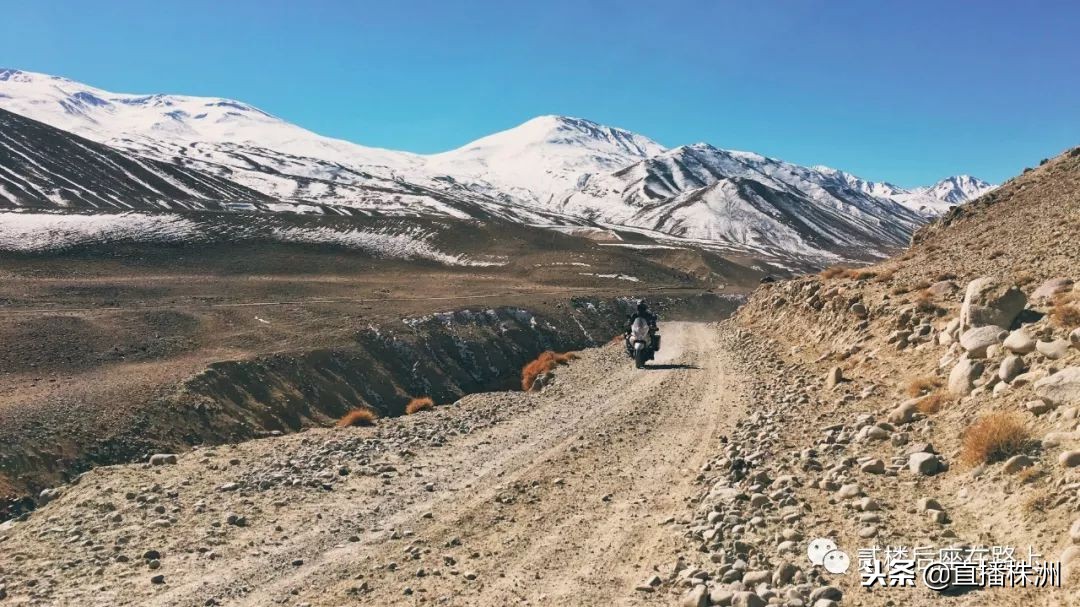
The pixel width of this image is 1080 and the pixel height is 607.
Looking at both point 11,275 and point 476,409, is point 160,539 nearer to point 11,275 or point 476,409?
point 476,409

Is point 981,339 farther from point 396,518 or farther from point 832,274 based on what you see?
point 832,274

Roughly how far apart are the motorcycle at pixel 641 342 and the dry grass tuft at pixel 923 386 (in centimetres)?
1408

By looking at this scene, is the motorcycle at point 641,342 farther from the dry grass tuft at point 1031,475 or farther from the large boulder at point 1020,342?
the dry grass tuft at point 1031,475

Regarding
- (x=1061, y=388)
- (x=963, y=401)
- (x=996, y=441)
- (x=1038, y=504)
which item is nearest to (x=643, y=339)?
(x=963, y=401)

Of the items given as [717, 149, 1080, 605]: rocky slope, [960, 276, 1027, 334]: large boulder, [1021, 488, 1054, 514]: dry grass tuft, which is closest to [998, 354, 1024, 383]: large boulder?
[717, 149, 1080, 605]: rocky slope

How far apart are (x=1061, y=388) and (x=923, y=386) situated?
394cm

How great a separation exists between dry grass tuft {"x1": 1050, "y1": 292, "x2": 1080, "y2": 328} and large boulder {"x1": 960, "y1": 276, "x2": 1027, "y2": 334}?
67 centimetres

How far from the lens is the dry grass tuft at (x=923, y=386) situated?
503 inches

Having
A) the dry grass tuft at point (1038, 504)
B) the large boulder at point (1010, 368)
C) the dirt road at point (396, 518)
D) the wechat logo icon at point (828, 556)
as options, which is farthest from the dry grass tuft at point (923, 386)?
the wechat logo icon at point (828, 556)

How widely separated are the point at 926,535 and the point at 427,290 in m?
53.8

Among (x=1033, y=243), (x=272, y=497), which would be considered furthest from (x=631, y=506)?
(x=1033, y=243)

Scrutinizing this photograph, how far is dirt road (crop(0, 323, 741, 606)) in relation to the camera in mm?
8742

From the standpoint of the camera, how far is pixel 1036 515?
22.9 feet

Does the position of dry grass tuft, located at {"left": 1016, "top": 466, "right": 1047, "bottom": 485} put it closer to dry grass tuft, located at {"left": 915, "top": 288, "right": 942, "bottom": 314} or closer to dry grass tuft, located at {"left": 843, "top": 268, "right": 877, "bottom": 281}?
dry grass tuft, located at {"left": 915, "top": 288, "right": 942, "bottom": 314}
